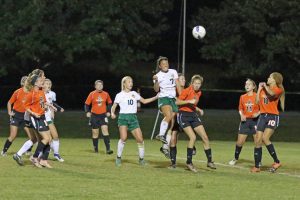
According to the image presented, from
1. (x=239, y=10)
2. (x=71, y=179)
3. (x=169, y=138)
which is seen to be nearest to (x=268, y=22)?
(x=239, y=10)

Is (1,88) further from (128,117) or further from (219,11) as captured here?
(128,117)

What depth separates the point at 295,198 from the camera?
12977 millimetres

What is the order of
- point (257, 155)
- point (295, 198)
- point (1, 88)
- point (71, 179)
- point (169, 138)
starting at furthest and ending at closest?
point (1, 88), point (169, 138), point (257, 155), point (71, 179), point (295, 198)

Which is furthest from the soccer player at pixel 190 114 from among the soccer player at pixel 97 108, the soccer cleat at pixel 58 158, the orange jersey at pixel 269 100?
the soccer player at pixel 97 108

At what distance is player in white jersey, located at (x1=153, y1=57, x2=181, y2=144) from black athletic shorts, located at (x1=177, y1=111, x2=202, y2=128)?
42.8 inches

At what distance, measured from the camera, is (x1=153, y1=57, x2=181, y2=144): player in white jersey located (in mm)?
18500

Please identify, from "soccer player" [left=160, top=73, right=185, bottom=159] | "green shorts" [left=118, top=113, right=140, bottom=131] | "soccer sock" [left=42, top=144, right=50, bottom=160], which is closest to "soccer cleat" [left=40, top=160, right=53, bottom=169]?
"soccer sock" [left=42, top=144, right=50, bottom=160]

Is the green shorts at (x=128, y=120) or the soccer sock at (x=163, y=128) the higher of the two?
the green shorts at (x=128, y=120)

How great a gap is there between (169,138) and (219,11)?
34479 millimetres

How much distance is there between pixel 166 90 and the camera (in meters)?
19.0

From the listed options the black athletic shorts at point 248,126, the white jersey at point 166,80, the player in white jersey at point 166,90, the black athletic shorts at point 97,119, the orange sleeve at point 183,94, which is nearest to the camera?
the orange sleeve at point 183,94

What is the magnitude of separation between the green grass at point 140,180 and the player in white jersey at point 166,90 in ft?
3.28

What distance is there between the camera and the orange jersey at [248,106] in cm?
1981

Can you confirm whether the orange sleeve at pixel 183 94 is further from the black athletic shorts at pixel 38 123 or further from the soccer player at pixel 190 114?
the black athletic shorts at pixel 38 123
